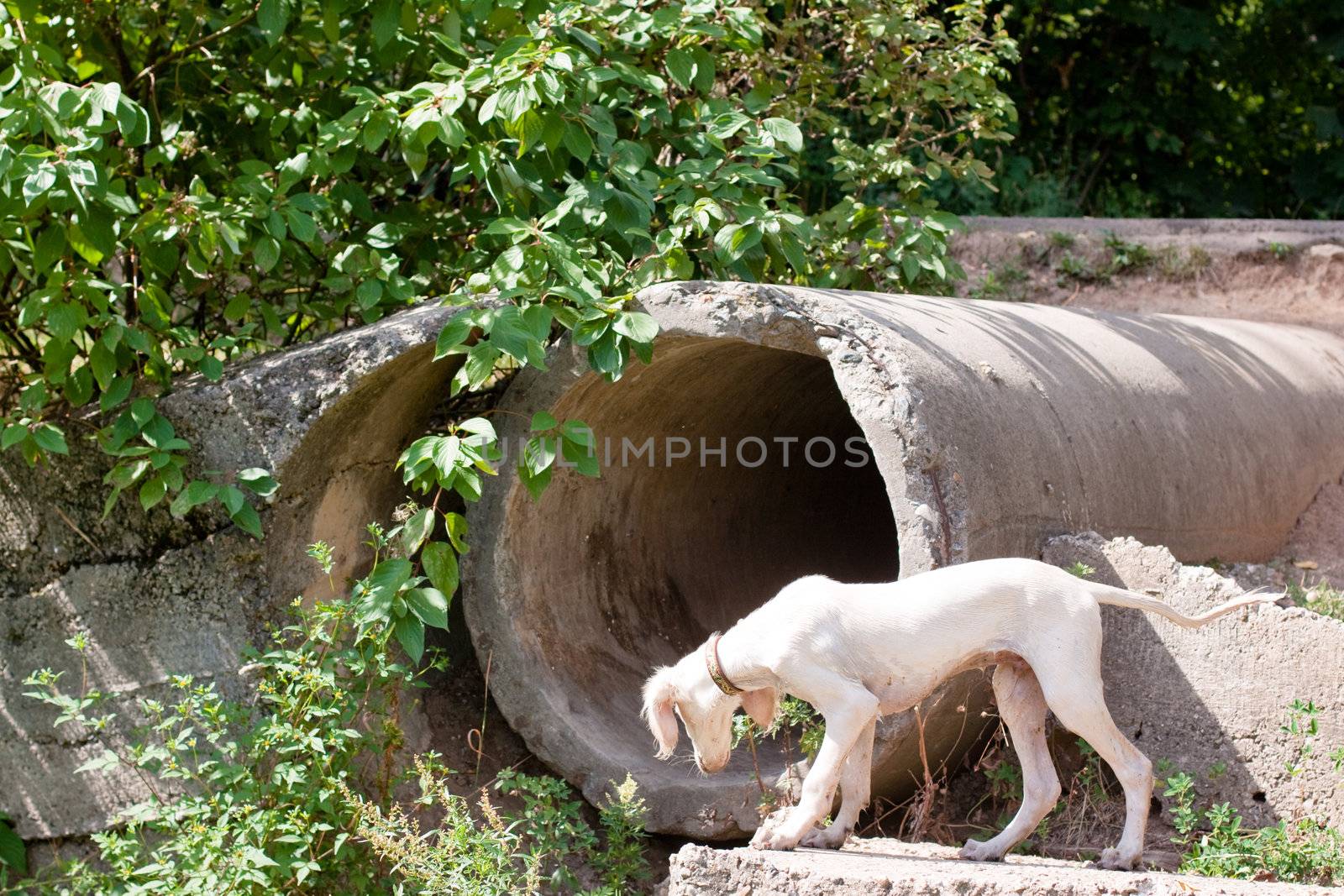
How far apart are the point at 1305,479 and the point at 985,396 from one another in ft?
9.61

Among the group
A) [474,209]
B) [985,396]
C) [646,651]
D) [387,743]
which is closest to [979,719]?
[985,396]

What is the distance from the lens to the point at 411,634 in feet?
14.1

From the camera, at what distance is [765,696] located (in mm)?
3746

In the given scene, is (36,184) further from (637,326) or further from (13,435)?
(637,326)

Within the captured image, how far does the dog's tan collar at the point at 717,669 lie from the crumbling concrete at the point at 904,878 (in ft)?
1.34

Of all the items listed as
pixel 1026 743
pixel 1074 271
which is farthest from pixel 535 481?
pixel 1074 271

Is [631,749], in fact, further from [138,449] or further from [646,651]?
[138,449]

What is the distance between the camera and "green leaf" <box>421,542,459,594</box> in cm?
442

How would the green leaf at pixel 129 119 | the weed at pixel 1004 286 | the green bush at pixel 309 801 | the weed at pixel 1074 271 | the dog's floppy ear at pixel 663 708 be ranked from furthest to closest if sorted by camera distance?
1. the weed at pixel 1074 271
2. the weed at pixel 1004 286
3. the green leaf at pixel 129 119
4. the green bush at pixel 309 801
5. the dog's floppy ear at pixel 663 708

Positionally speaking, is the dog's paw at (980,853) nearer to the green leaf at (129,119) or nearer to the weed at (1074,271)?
the green leaf at (129,119)

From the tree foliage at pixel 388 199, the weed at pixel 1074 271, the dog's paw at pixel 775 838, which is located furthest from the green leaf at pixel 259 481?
the weed at pixel 1074 271

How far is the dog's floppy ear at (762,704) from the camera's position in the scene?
147 inches

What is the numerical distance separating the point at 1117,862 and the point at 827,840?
2.46 feet

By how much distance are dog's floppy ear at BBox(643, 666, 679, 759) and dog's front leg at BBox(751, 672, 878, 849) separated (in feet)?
1.20
